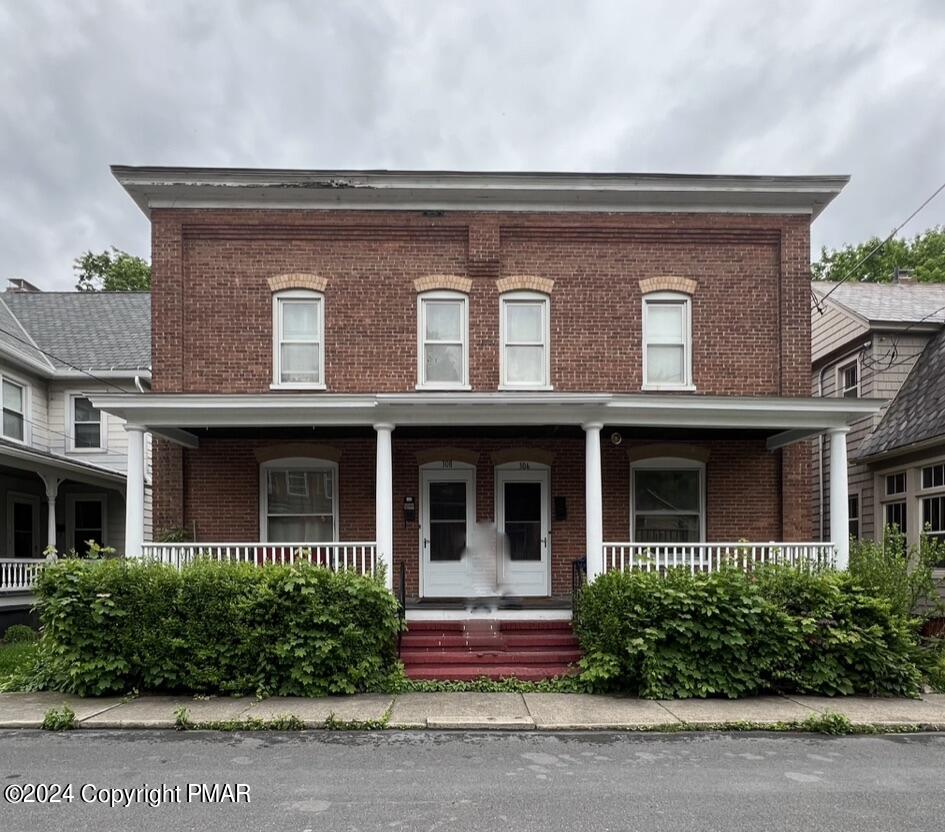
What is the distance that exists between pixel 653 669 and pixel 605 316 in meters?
5.72

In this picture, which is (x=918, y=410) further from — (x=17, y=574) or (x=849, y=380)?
(x=17, y=574)

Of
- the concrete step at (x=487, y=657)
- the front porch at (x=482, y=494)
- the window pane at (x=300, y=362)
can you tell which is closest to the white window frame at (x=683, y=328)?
the front porch at (x=482, y=494)

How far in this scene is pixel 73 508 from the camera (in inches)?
683

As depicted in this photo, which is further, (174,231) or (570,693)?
(174,231)

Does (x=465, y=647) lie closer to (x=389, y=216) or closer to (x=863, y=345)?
(x=389, y=216)

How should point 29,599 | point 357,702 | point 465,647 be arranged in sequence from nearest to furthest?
point 357,702 → point 465,647 → point 29,599

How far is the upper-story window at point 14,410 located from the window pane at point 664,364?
45.6 feet

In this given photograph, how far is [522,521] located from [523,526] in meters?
0.08

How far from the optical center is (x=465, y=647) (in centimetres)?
889

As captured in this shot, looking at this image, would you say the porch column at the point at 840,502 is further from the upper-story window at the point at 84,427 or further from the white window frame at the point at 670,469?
the upper-story window at the point at 84,427

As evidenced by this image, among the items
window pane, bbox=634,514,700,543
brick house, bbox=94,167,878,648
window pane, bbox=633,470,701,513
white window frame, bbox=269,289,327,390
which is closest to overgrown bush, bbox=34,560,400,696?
brick house, bbox=94,167,878,648

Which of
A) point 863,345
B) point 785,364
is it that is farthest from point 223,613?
point 863,345

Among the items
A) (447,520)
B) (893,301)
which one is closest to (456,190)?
(447,520)

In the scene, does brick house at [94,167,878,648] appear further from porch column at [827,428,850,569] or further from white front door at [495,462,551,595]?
porch column at [827,428,850,569]
